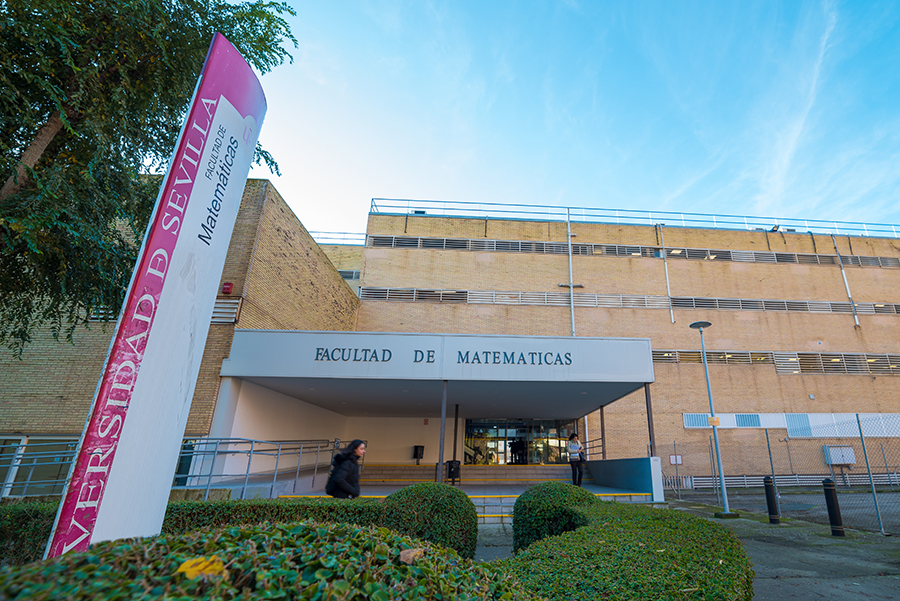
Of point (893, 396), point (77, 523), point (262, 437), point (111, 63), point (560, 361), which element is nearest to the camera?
point (77, 523)

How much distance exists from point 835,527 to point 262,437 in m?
14.6

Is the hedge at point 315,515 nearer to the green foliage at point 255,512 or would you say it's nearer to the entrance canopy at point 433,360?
the green foliage at point 255,512

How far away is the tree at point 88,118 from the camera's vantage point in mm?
6355

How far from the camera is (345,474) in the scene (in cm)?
694

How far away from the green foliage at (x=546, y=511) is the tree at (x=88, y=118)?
781cm

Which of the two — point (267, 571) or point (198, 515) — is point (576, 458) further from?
point (267, 571)

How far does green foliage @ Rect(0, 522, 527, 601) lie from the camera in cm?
117

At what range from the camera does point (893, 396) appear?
21.6 metres

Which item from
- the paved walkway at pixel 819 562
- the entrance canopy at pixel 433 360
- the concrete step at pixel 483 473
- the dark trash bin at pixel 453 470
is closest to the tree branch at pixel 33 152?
the entrance canopy at pixel 433 360

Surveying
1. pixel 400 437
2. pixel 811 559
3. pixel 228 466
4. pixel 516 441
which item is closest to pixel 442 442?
pixel 228 466

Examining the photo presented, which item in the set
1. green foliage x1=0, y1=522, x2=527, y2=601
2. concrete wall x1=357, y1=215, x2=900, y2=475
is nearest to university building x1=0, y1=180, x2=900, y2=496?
concrete wall x1=357, y1=215, x2=900, y2=475

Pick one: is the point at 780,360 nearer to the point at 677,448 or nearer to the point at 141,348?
the point at 677,448

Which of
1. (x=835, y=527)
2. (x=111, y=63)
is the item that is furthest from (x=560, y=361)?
(x=111, y=63)

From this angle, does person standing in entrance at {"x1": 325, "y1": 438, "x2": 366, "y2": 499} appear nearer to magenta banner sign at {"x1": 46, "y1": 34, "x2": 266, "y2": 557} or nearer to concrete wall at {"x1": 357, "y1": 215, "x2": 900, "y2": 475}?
magenta banner sign at {"x1": 46, "y1": 34, "x2": 266, "y2": 557}
